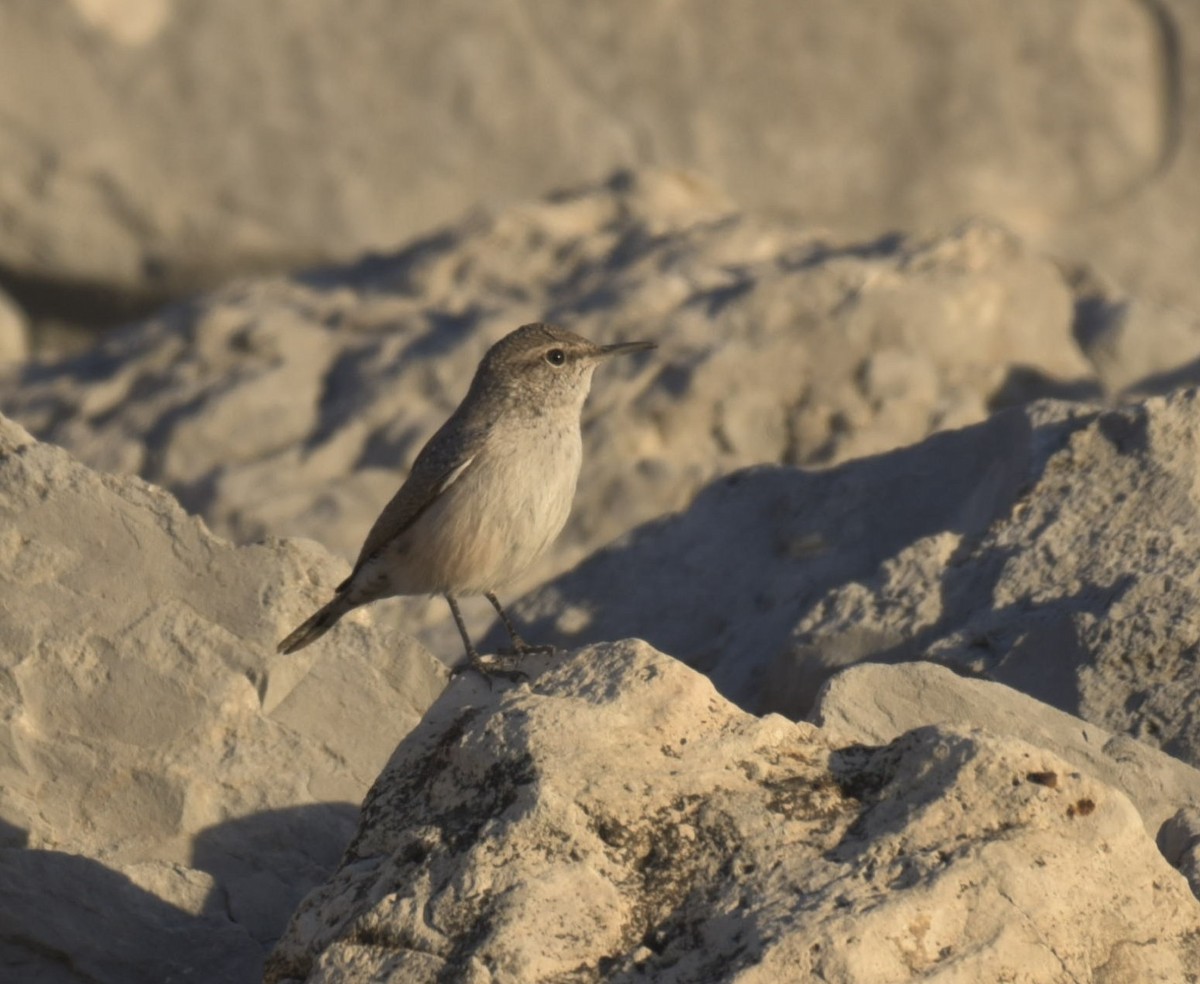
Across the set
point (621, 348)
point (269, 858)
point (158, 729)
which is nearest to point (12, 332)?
point (621, 348)

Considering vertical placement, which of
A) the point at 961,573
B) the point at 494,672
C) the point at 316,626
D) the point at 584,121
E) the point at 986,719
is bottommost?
the point at 986,719

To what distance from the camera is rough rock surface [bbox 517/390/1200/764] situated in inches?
249

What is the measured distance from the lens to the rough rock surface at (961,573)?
6328 millimetres

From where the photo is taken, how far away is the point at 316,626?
22.2 ft

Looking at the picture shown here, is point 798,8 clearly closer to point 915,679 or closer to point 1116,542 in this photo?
point 1116,542

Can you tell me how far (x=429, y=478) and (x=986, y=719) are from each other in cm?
259

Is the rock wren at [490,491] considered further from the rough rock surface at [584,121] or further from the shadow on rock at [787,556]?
the rough rock surface at [584,121]

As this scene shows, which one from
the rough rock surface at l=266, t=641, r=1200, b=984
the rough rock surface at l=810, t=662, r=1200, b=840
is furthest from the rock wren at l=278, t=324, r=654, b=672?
the rough rock surface at l=266, t=641, r=1200, b=984

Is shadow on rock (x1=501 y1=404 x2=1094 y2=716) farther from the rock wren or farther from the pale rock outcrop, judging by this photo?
the pale rock outcrop

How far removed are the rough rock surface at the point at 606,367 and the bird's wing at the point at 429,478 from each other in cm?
191

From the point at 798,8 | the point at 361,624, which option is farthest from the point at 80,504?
the point at 798,8

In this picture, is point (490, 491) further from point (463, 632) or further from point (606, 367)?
point (606, 367)

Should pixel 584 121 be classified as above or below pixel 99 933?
above

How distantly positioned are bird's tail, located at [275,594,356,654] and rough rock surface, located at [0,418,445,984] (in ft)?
0.18
